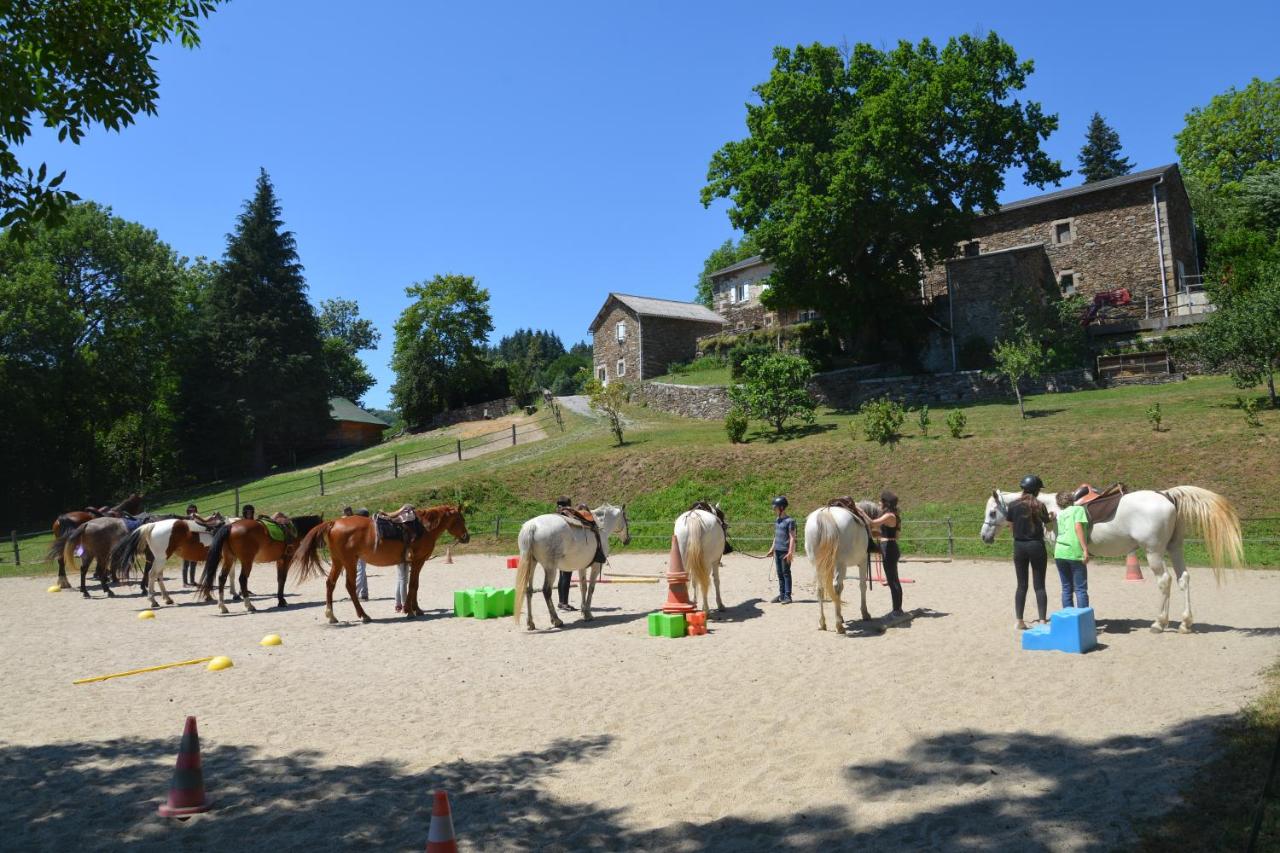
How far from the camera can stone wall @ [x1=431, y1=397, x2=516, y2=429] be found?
56906 millimetres

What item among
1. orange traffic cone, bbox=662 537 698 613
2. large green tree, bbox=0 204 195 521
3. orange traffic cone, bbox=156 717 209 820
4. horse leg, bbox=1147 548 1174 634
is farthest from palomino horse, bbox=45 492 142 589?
large green tree, bbox=0 204 195 521

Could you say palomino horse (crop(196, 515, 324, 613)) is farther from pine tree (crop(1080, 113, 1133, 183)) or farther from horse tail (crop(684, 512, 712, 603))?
pine tree (crop(1080, 113, 1133, 183))

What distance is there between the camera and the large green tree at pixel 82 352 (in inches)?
1756

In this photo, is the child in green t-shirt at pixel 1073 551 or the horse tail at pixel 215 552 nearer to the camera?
the child in green t-shirt at pixel 1073 551

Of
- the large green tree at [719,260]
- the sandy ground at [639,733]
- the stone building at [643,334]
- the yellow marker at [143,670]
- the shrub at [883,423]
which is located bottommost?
the sandy ground at [639,733]

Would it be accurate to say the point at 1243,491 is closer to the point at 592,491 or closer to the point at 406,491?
the point at 592,491

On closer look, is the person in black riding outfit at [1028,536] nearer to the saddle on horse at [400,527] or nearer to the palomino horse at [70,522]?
the saddle on horse at [400,527]

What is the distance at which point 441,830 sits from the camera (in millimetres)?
4516

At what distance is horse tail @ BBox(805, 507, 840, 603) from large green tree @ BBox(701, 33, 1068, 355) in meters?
26.8

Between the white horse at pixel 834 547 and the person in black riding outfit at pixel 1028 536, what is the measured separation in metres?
2.09

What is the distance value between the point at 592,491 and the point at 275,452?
35189 millimetres

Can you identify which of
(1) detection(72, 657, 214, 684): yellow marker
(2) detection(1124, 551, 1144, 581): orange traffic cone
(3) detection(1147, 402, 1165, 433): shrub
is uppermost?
(3) detection(1147, 402, 1165, 433): shrub

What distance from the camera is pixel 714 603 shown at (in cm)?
1545

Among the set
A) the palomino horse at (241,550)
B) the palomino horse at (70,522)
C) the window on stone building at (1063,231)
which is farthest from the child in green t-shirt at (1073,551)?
the window on stone building at (1063,231)
